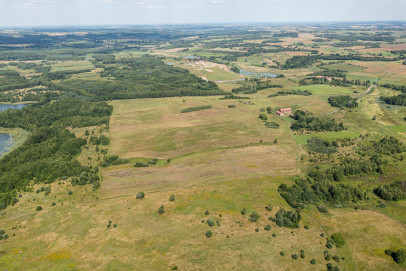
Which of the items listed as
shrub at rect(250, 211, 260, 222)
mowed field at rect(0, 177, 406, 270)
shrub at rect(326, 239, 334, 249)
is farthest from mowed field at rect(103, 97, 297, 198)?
shrub at rect(326, 239, 334, 249)

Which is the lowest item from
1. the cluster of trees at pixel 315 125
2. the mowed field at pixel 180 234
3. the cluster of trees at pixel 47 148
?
the mowed field at pixel 180 234

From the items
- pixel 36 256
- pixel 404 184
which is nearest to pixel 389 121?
pixel 404 184

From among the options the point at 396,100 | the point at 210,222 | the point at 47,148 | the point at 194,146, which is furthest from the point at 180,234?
the point at 396,100

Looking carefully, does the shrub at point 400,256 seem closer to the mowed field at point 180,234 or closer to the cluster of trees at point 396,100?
the mowed field at point 180,234

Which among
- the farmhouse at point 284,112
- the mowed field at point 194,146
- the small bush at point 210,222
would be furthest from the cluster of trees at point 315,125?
the small bush at point 210,222

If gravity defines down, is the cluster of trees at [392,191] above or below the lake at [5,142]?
above

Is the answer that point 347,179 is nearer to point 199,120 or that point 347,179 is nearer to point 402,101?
point 199,120

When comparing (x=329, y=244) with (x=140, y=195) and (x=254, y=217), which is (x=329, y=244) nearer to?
(x=254, y=217)
